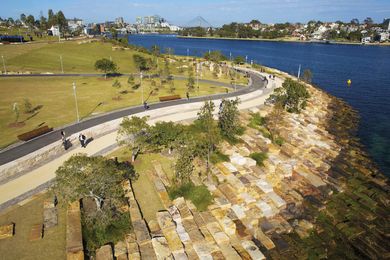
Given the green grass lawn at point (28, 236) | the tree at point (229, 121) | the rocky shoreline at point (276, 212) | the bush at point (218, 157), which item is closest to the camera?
the green grass lawn at point (28, 236)

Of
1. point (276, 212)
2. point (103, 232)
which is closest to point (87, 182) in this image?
point (103, 232)

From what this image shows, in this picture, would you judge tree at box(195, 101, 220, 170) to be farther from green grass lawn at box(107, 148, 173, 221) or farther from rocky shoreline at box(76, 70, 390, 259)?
green grass lawn at box(107, 148, 173, 221)

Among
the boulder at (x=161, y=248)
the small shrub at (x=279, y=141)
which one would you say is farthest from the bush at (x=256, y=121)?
the boulder at (x=161, y=248)

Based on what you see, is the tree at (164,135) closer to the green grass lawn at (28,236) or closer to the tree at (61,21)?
the green grass lawn at (28,236)

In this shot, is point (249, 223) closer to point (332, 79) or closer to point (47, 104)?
point (47, 104)

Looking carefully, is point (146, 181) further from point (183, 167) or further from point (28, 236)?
point (28, 236)

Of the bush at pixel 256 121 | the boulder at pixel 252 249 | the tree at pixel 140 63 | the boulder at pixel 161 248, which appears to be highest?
the tree at pixel 140 63
